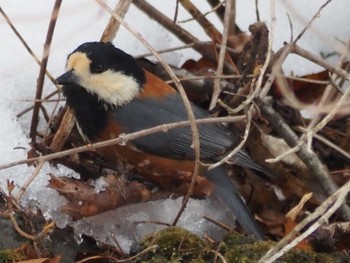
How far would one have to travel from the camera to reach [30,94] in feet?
12.9

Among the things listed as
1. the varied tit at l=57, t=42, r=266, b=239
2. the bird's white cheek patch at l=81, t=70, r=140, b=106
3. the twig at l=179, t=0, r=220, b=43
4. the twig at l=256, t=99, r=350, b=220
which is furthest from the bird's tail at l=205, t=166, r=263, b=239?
the twig at l=179, t=0, r=220, b=43

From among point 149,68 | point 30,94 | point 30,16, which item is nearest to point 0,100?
point 30,94

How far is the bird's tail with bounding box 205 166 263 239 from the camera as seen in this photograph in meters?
3.59

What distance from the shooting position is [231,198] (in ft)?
12.1

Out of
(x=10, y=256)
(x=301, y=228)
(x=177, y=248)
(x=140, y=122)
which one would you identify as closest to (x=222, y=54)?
(x=140, y=122)

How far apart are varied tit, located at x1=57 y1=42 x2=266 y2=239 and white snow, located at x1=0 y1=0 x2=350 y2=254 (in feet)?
0.37

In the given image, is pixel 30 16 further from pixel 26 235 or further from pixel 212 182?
pixel 26 235

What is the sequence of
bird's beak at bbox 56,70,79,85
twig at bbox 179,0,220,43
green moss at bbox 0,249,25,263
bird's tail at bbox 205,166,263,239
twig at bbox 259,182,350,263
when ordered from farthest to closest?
twig at bbox 179,0,220,43
bird's tail at bbox 205,166,263,239
bird's beak at bbox 56,70,79,85
green moss at bbox 0,249,25,263
twig at bbox 259,182,350,263

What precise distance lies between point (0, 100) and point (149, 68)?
28.2 inches

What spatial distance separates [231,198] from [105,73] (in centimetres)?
69

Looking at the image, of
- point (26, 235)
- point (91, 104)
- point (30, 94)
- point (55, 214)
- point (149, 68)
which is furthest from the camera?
point (149, 68)

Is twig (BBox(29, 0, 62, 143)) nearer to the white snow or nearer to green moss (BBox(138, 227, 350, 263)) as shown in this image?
the white snow

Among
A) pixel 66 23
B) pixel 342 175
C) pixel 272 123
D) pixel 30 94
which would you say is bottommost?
pixel 342 175

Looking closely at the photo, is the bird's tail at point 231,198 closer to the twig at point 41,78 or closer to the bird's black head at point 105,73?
the bird's black head at point 105,73
